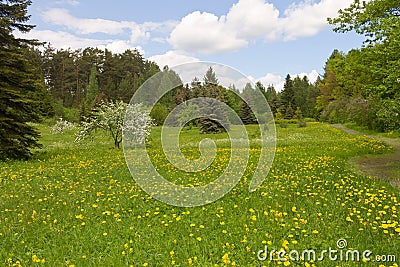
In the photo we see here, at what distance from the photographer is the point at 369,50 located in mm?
14727

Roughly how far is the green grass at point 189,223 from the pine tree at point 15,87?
6.08 m

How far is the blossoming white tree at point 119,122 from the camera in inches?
897

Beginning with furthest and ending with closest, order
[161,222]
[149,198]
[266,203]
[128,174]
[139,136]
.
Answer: [139,136] → [128,174] → [149,198] → [266,203] → [161,222]

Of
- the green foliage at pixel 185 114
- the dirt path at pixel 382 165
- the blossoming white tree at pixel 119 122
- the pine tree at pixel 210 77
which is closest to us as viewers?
the pine tree at pixel 210 77

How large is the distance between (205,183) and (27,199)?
467cm

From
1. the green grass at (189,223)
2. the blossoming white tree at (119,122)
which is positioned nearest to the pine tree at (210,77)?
the green grass at (189,223)

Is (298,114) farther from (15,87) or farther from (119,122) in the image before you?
(15,87)

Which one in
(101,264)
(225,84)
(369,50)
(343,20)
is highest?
(343,20)

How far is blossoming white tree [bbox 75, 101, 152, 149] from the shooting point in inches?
897

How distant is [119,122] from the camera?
75.4 feet

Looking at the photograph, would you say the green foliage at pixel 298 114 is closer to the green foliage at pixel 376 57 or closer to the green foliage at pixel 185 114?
the green foliage at pixel 376 57

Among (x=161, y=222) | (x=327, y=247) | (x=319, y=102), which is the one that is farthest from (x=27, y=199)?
(x=319, y=102)

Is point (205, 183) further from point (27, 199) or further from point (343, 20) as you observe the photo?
point (343, 20)

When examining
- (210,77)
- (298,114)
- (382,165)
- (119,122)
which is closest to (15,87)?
(119,122)
